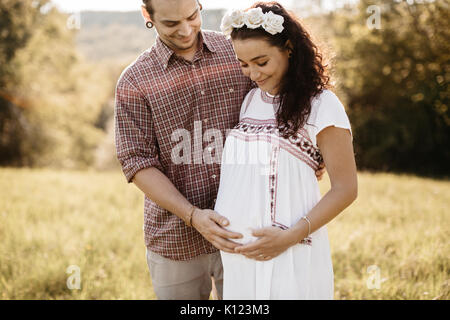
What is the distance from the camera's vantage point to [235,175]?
1996 mm

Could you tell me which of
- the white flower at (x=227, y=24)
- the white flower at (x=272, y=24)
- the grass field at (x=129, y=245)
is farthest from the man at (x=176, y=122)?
the grass field at (x=129, y=245)

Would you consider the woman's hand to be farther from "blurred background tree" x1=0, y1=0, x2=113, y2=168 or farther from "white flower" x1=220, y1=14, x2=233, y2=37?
"blurred background tree" x1=0, y1=0, x2=113, y2=168

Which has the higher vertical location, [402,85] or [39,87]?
[39,87]

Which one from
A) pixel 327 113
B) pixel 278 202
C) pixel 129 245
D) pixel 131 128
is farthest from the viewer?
pixel 129 245

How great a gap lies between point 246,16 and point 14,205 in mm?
4944

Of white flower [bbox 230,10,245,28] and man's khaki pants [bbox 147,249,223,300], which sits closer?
white flower [bbox 230,10,245,28]

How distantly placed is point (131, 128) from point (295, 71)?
2.89ft

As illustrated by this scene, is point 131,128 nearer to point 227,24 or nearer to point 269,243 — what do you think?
point 227,24

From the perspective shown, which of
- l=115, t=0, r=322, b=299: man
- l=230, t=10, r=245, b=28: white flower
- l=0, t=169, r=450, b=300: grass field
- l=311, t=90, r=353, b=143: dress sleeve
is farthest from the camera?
l=0, t=169, r=450, b=300: grass field

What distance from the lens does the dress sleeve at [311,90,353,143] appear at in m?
1.75

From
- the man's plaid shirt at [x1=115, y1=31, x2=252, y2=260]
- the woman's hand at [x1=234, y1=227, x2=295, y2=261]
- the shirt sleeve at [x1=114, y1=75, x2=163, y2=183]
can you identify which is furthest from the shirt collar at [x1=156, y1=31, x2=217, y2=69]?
the woman's hand at [x1=234, y1=227, x2=295, y2=261]

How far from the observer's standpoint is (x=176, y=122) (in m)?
2.24

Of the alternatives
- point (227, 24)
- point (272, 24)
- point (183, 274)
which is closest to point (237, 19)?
point (227, 24)

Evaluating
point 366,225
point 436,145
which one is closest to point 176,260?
point 366,225
